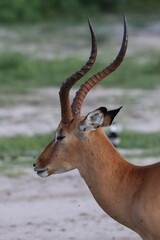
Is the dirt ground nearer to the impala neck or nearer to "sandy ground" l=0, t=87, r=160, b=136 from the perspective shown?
"sandy ground" l=0, t=87, r=160, b=136

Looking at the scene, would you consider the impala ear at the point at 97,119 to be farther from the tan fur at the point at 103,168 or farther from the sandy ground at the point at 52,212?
the sandy ground at the point at 52,212

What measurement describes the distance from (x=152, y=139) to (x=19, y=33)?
13021 millimetres

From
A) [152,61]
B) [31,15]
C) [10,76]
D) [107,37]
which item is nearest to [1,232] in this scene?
[10,76]

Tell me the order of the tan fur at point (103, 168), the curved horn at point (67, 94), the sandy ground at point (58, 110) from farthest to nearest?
the sandy ground at point (58, 110) → the curved horn at point (67, 94) → the tan fur at point (103, 168)

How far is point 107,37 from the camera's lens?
25391 millimetres

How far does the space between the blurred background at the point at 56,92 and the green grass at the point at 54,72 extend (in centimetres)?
2

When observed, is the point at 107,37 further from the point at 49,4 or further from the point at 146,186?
the point at 146,186

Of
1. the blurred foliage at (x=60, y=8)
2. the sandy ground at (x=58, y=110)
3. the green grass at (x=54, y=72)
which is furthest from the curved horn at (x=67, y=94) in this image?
the blurred foliage at (x=60, y=8)

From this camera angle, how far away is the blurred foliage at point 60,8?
94.3ft

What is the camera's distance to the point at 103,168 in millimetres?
7227

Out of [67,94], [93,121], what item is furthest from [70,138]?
[67,94]

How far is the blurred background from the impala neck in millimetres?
1992

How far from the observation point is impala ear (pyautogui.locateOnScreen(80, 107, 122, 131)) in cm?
702

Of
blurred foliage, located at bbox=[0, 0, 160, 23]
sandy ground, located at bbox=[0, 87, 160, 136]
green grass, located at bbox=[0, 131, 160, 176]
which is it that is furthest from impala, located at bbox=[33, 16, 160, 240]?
blurred foliage, located at bbox=[0, 0, 160, 23]
